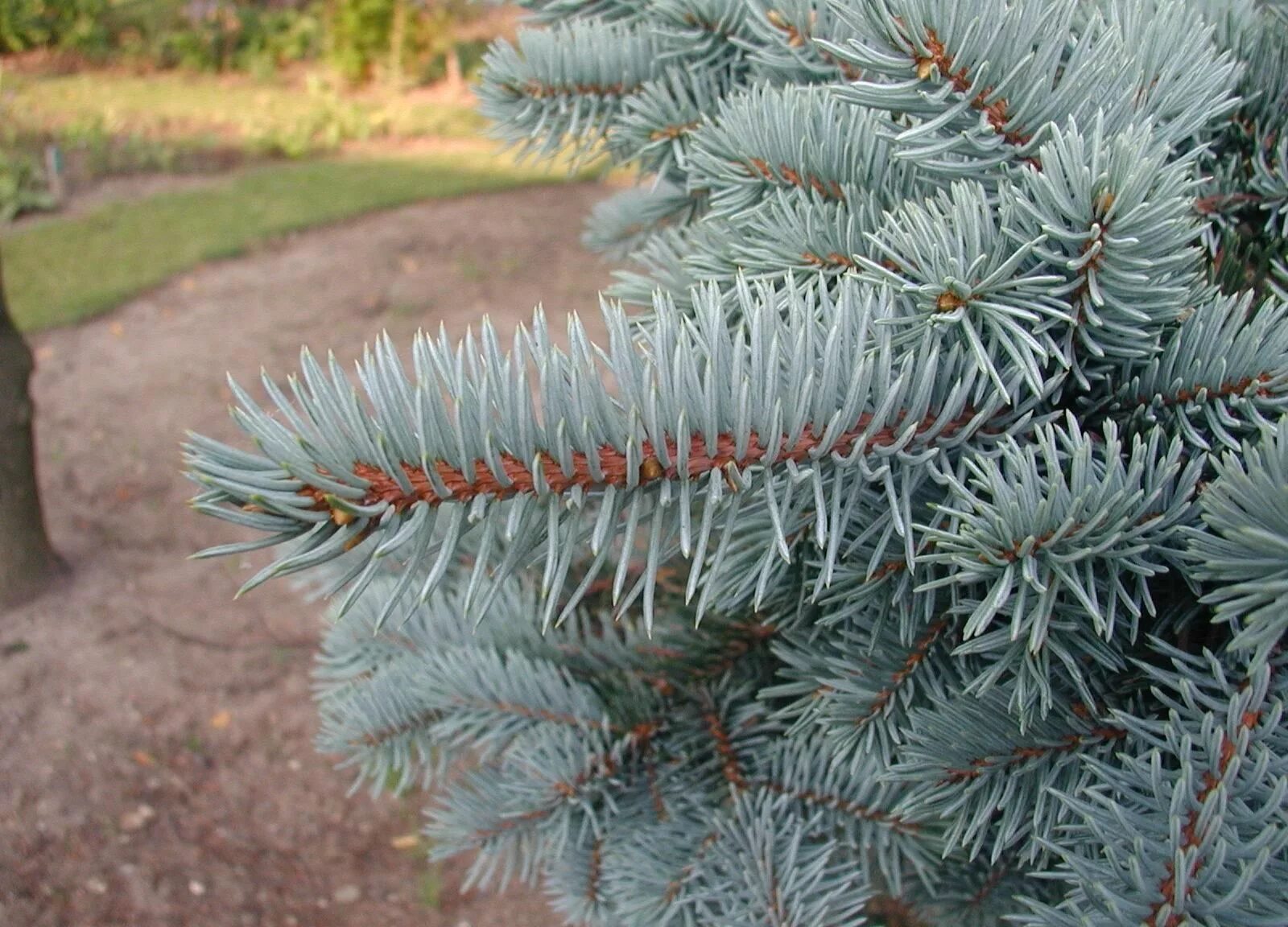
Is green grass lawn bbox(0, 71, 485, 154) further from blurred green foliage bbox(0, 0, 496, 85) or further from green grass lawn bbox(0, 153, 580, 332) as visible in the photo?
green grass lawn bbox(0, 153, 580, 332)

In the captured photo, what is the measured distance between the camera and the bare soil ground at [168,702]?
2.16 m

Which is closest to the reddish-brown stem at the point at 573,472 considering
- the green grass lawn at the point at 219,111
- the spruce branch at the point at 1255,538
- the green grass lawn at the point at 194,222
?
the spruce branch at the point at 1255,538

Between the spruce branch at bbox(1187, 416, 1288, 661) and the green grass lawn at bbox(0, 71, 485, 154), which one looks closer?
the spruce branch at bbox(1187, 416, 1288, 661)

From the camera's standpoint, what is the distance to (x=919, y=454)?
759mm

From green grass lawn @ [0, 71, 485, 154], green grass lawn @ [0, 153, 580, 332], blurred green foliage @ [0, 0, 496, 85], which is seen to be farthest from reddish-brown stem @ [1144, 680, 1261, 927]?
blurred green foliage @ [0, 0, 496, 85]

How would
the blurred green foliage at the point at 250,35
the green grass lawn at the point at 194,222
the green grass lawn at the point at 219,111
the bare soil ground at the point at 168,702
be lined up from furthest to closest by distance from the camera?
the blurred green foliage at the point at 250,35 → the green grass lawn at the point at 219,111 → the green grass lawn at the point at 194,222 → the bare soil ground at the point at 168,702

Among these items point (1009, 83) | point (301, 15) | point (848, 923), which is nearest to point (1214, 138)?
point (1009, 83)

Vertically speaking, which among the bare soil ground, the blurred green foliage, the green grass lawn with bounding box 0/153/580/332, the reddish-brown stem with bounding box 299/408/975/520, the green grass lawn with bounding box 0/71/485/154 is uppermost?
the reddish-brown stem with bounding box 299/408/975/520

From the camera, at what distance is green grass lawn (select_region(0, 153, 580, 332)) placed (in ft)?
18.0

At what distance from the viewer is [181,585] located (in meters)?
3.34

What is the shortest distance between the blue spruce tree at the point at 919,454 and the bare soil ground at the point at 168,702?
0.67m

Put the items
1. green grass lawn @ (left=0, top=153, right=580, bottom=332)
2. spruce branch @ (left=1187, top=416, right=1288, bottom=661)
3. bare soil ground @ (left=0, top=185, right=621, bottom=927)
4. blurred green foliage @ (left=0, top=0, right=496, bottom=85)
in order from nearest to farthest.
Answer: spruce branch @ (left=1187, top=416, right=1288, bottom=661)
bare soil ground @ (left=0, top=185, right=621, bottom=927)
green grass lawn @ (left=0, top=153, right=580, bottom=332)
blurred green foliage @ (left=0, top=0, right=496, bottom=85)

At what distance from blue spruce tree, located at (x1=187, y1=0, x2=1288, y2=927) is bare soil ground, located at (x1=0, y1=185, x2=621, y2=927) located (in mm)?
667

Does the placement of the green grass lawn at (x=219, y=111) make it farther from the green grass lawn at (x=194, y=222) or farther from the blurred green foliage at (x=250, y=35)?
the green grass lawn at (x=194, y=222)
